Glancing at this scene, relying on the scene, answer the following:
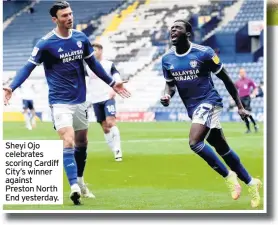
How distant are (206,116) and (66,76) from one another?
4.64ft

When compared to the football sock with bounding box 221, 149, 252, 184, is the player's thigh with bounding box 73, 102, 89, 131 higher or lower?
higher

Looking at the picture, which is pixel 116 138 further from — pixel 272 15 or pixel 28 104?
pixel 28 104

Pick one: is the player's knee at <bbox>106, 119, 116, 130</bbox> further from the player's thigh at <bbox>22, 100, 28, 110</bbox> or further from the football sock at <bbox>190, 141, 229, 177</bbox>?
the player's thigh at <bbox>22, 100, 28, 110</bbox>

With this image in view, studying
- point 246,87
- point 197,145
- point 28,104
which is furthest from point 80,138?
point 28,104

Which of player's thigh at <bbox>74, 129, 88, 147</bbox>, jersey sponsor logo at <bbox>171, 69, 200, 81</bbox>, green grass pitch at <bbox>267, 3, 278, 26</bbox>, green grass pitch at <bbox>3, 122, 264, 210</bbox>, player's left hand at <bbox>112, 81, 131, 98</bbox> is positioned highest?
green grass pitch at <bbox>267, 3, 278, 26</bbox>

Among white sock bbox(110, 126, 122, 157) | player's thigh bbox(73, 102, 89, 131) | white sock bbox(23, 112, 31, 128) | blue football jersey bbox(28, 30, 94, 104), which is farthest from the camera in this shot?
white sock bbox(23, 112, 31, 128)

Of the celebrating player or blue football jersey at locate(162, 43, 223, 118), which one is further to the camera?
the celebrating player

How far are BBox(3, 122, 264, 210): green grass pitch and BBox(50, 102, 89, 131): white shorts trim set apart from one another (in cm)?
83

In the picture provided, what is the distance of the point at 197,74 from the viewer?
8.15 metres

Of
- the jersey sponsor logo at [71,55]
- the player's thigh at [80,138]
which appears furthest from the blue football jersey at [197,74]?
the player's thigh at [80,138]

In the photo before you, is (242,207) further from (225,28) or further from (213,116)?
(225,28)

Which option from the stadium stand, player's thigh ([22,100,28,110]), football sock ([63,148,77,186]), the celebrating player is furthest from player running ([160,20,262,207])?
player's thigh ([22,100,28,110])

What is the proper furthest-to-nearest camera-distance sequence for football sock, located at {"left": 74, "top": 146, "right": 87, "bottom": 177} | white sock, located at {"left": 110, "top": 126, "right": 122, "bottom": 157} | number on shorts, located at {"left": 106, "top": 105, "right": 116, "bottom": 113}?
1. number on shorts, located at {"left": 106, "top": 105, "right": 116, "bottom": 113}
2. white sock, located at {"left": 110, "top": 126, "right": 122, "bottom": 157}
3. football sock, located at {"left": 74, "top": 146, "right": 87, "bottom": 177}

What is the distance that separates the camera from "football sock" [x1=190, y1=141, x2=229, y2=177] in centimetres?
805
